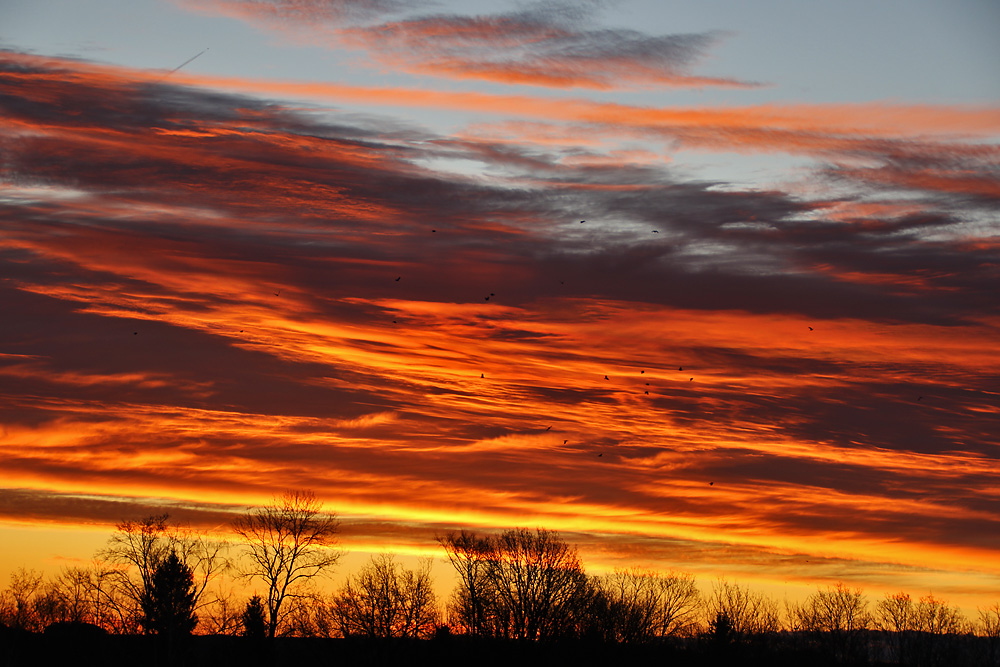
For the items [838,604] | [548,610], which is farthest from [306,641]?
[838,604]

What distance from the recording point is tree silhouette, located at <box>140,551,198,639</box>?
7135 centimetres

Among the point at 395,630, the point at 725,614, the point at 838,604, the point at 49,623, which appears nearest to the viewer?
the point at 395,630

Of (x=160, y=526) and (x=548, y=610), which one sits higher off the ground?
(x=160, y=526)

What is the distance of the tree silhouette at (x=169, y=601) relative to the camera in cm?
7135

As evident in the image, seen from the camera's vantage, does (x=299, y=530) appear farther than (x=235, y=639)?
No

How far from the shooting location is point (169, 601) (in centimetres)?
7356

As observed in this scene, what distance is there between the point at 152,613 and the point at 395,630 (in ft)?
77.1

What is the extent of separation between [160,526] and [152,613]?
620cm

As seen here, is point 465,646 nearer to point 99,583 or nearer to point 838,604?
point 99,583

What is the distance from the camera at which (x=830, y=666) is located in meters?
104

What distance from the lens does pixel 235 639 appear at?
8200cm

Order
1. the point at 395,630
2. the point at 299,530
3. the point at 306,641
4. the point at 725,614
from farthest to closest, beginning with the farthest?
1. the point at 725,614
2. the point at 395,630
3. the point at 306,641
4. the point at 299,530

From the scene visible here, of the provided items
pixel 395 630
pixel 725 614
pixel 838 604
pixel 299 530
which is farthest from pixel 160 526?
pixel 838 604

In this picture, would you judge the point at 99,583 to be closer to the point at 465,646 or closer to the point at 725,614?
the point at 465,646
